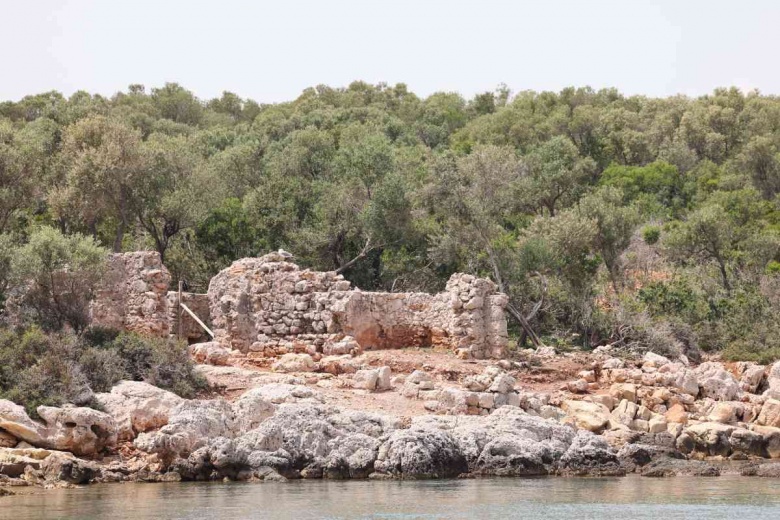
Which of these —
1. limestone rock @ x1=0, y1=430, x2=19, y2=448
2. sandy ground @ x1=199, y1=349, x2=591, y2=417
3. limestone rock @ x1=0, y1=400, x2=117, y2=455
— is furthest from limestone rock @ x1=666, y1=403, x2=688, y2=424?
limestone rock @ x1=0, y1=430, x2=19, y2=448

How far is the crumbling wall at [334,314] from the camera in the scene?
107 ft

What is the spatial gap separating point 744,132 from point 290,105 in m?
30.5

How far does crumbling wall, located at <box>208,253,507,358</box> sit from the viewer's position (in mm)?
32562

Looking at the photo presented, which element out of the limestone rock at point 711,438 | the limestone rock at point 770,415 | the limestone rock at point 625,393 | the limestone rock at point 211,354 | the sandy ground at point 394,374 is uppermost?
the limestone rock at point 211,354

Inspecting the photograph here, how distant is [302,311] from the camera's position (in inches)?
1293

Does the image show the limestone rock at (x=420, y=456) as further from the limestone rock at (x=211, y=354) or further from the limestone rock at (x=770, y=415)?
the limestone rock at (x=770, y=415)

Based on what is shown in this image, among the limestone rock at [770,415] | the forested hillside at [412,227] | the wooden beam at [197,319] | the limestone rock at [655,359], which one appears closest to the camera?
the limestone rock at [770,415]

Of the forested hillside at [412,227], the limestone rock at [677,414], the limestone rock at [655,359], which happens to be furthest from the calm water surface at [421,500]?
the forested hillside at [412,227]

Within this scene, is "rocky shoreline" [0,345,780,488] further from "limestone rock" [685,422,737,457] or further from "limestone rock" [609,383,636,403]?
"limestone rock" [609,383,636,403]

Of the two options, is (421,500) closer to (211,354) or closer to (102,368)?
(102,368)

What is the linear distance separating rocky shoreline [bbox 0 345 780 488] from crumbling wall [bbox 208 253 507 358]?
3.12 metres

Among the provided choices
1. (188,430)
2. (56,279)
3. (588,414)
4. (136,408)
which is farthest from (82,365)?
(588,414)

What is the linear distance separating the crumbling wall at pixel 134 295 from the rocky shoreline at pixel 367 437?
4525 millimetres

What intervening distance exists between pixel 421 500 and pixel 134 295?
13.6 m
